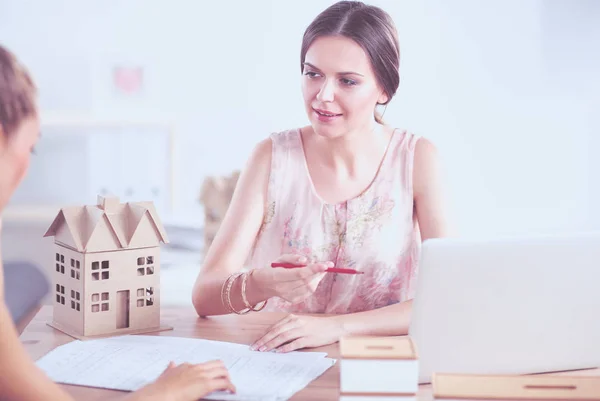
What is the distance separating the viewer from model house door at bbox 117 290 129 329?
5.09ft

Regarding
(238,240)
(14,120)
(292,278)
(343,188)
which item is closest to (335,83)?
(343,188)

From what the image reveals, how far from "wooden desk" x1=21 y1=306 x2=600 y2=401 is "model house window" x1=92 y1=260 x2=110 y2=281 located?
0.41 feet

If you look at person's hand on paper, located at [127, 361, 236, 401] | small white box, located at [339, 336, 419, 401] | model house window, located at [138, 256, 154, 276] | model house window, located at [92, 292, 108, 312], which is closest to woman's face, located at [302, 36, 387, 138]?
model house window, located at [138, 256, 154, 276]

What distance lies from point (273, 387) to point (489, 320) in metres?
0.34

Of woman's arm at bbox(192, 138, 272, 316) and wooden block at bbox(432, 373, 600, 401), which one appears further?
woman's arm at bbox(192, 138, 272, 316)

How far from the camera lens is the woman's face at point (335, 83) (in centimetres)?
179

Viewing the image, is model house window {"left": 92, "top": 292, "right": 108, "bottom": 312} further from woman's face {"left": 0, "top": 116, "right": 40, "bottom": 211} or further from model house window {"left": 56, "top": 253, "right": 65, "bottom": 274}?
woman's face {"left": 0, "top": 116, "right": 40, "bottom": 211}

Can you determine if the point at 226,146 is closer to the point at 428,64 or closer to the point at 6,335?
the point at 428,64

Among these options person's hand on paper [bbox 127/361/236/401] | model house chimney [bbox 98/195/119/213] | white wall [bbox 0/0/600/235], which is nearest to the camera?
person's hand on paper [bbox 127/361/236/401]

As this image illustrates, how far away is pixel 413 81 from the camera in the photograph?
3951 millimetres

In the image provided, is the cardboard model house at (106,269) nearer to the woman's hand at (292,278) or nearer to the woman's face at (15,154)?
the woman's hand at (292,278)

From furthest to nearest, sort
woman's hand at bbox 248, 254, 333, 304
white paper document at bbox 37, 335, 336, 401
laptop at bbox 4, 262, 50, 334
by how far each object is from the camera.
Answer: laptop at bbox 4, 262, 50, 334 → woman's hand at bbox 248, 254, 333, 304 → white paper document at bbox 37, 335, 336, 401

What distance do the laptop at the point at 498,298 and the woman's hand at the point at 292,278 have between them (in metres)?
0.26


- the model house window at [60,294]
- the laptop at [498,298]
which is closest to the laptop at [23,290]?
the model house window at [60,294]
